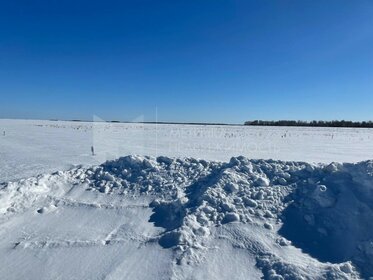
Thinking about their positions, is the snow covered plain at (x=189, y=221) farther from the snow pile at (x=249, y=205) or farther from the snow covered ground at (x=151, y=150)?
the snow covered ground at (x=151, y=150)

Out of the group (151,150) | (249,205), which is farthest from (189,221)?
(151,150)

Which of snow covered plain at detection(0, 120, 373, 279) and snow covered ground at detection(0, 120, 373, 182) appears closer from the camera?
snow covered plain at detection(0, 120, 373, 279)

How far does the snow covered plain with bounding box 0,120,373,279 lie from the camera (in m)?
5.43

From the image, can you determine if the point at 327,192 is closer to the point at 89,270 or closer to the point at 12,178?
the point at 89,270

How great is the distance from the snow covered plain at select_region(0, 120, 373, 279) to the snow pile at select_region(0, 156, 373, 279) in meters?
0.02

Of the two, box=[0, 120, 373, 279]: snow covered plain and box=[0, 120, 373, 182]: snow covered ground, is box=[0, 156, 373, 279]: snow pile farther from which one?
box=[0, 120, 373, 182]: snow covered ground

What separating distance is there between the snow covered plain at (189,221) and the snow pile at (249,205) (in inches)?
0.9

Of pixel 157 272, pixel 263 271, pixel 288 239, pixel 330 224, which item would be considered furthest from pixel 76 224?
pixel 330 224

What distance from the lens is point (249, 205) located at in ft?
22.8

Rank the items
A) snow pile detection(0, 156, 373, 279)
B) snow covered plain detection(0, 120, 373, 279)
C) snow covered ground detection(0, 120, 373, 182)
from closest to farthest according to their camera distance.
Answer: snow covered plain detection(0, 120, 373, 279) → snow pile detection(0, 156, 373, 279) → snow covered ground detection(0, 120, 373, 182)

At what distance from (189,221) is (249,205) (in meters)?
1.47

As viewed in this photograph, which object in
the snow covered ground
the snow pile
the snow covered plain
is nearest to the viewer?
the snow covered plain

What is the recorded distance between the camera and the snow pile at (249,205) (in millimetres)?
5578

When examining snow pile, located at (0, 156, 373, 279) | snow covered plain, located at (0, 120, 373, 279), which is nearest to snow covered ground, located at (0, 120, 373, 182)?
snow pile, located at (0, 156, 373, 279)
